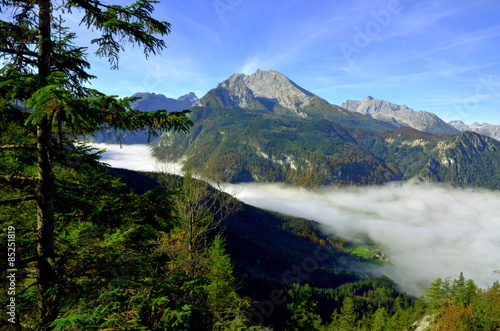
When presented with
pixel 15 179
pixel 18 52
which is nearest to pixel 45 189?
pixel 15 179

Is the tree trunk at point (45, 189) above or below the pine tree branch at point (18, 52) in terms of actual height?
below

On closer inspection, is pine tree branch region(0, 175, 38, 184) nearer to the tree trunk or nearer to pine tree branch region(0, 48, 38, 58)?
the tree trunk

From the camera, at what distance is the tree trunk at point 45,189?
16.1 feet

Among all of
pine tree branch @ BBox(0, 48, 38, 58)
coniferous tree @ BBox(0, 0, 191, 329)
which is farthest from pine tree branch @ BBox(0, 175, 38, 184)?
pine tree branch @ BBox(0, 48, 38, 58)

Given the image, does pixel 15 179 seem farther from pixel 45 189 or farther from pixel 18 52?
pixel 18 52

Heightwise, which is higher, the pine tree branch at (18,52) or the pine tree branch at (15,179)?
the pine tree branch at (18,52)

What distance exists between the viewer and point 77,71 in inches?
228

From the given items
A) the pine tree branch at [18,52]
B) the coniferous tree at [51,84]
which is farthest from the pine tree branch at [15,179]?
the pine tree branch at [18,52]

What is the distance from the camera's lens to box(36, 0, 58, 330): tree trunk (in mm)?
4918

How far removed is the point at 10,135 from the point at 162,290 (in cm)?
535

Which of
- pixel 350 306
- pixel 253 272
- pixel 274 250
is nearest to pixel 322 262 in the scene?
pixel 274 250

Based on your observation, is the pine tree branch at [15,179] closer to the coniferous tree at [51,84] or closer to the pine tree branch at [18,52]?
the coniferous tree at [51,84]

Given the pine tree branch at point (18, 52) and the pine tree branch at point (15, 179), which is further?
the pine tree branch at point (15, 179)

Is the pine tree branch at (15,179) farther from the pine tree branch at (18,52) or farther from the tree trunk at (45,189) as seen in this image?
the pine tree branch at (18,52)
